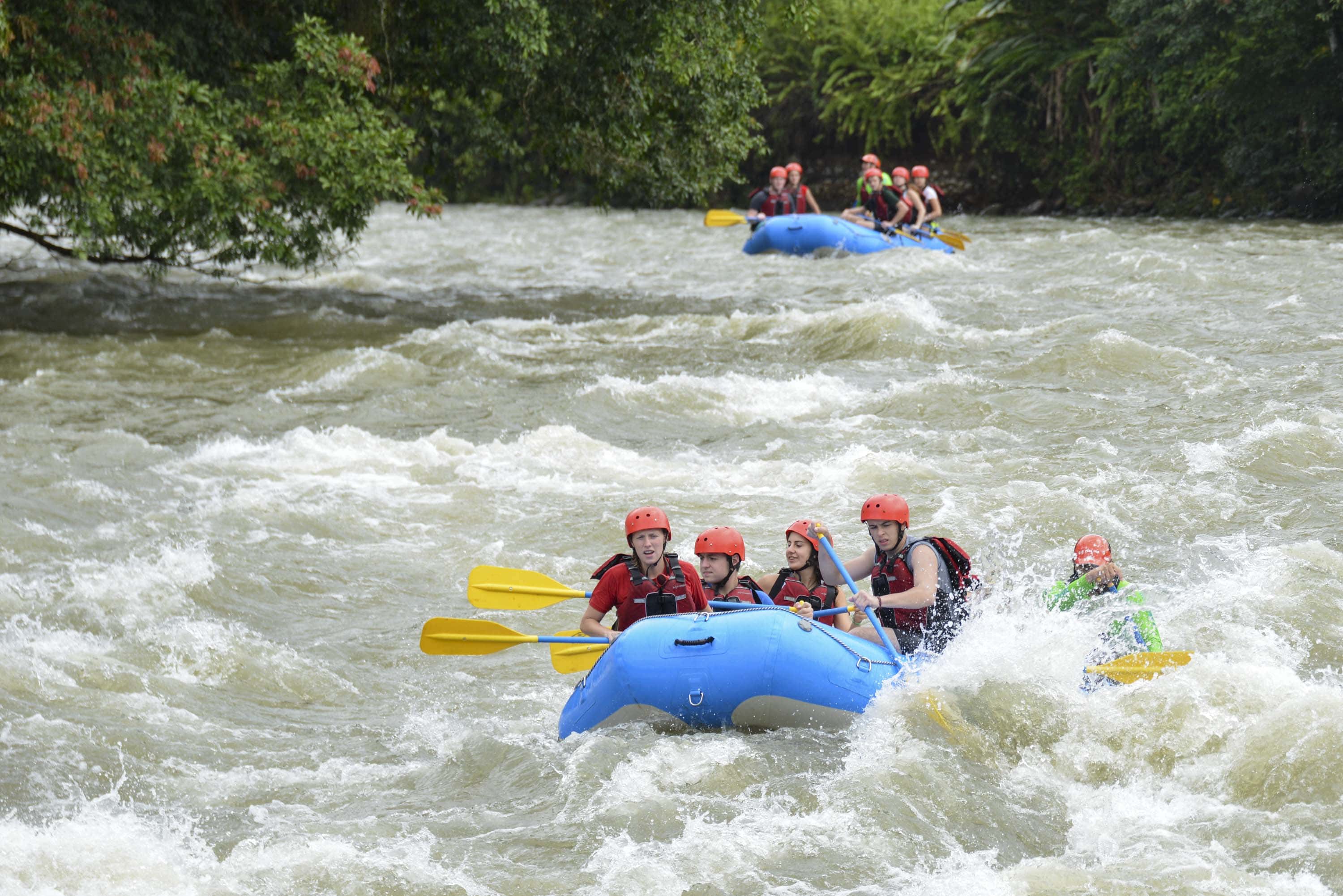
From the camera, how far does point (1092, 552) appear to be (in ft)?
22.2

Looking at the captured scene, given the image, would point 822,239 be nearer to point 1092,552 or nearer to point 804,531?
point 1092,552

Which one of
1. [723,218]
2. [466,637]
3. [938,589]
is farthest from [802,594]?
[723,218]

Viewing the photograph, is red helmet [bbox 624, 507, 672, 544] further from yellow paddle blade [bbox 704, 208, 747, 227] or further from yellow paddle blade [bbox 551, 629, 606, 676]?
yellow paddle blade [bbox 704, 208, 747, 227]

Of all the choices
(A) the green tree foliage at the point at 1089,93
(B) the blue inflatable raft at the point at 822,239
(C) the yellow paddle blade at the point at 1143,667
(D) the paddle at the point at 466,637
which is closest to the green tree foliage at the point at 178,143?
(A) the green tree foliage at the point at 1089,93

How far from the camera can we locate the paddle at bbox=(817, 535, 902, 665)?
6152mm

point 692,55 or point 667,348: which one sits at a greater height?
point 692,55

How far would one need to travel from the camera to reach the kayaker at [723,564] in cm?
645

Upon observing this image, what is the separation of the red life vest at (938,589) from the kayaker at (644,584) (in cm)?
85

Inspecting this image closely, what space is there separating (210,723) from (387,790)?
3.70ft

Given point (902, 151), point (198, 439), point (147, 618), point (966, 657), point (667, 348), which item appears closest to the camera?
point (966, 657)

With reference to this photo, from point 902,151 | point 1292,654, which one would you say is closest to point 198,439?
point 1292,654

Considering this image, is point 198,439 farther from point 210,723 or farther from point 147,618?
point 210,723

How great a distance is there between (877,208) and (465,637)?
48.8 feet

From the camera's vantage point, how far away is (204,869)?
4910 millimetres
